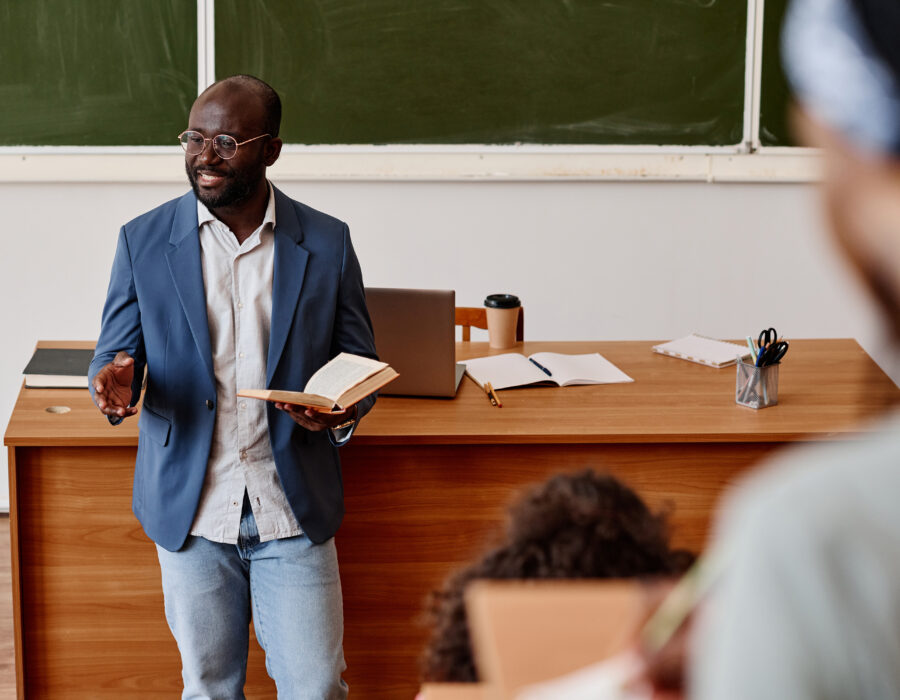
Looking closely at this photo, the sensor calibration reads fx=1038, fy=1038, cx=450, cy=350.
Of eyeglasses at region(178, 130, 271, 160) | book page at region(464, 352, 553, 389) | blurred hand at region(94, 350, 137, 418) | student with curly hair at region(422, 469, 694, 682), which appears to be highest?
eyeglasses at region(178, 130, 271, 160)

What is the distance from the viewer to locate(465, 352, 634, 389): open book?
8.39 ft

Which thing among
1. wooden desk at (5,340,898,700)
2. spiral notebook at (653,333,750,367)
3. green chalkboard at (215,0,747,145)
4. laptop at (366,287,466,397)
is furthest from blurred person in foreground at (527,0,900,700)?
green chalkboard at (215,0,747,145)

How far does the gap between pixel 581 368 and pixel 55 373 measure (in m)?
1.28

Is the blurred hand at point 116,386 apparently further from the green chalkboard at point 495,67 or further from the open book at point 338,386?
the green chalkboard at point 495,67

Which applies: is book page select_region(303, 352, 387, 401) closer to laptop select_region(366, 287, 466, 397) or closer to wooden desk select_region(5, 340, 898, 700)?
wooden desk select_region(5, 340, 898, 700)

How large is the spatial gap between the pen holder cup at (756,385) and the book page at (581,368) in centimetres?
29

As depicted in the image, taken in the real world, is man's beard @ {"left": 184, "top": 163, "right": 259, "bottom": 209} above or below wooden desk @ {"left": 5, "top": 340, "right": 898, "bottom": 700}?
above

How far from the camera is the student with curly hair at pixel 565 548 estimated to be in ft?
2.51

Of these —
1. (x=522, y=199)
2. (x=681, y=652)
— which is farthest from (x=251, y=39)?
(x=681, y=652)

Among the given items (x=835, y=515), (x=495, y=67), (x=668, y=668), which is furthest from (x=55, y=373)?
(x=835, y=515)

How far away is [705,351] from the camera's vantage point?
111 inches

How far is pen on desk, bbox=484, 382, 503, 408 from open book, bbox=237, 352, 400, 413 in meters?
0.53

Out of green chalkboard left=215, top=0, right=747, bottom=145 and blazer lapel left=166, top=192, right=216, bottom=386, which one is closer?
blazer lapel left=166, top=192, right=216, bottom=386

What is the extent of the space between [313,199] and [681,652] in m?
3.39
